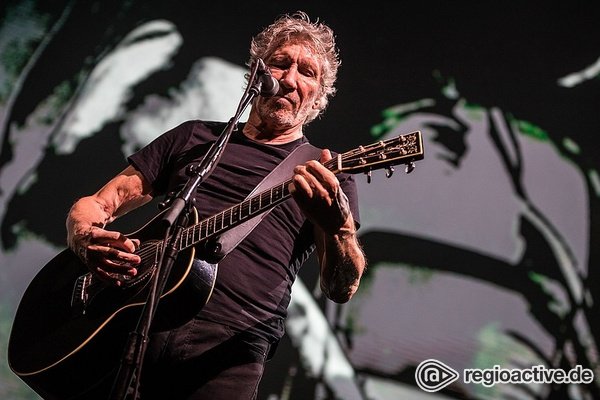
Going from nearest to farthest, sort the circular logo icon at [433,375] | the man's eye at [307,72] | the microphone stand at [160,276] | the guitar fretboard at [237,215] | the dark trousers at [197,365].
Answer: the microphone stand at [160,276]
the dark trousers at [197,365]
the guitar fretboard at [237,215]
the man's eye at [307,72]
the circular logo icon at [433,375]

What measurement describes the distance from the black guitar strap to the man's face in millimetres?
147

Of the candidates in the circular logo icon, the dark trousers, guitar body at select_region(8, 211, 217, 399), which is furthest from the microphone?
the circular logo icon

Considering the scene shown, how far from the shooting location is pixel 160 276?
1.75 m

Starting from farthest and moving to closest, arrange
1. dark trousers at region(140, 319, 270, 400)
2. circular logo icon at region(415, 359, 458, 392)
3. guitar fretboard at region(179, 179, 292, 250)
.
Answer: circular logo icon at region(415, 359, 458, 392)
guitar fretboard at region(179, 179, 292, 250)
dark trousers at region(140, 319, 270, 400)

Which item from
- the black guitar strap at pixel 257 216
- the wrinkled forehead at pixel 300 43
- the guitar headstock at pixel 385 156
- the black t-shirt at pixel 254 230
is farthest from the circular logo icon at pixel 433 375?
the wrinkled forehead at pixel 300 43

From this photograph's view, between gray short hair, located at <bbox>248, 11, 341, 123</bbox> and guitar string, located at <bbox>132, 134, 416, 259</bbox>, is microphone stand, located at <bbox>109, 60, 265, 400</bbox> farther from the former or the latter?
gray short hair, located at <bbox>248, 11, 341, 123</bbox>

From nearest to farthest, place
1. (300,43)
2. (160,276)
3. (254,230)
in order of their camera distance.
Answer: (160,276) < (254,230) < (300,43)

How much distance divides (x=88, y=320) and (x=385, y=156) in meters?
1.06

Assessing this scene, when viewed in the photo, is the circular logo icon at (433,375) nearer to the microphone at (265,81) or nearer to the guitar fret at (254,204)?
the guitar fret at (254,204)

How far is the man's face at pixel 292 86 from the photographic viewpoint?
8.48ft

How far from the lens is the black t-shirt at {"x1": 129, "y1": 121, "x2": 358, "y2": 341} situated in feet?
7.00

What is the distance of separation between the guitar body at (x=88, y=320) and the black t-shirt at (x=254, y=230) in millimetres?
95

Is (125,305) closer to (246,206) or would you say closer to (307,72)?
(246,206)

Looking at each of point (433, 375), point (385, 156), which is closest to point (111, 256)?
point (385, 156)
